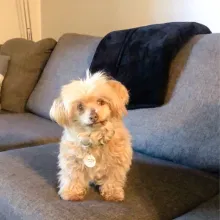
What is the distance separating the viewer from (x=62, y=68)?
7.66ft

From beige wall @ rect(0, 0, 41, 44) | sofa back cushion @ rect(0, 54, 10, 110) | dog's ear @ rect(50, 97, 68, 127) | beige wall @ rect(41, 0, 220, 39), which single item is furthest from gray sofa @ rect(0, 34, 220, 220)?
beige wall @ rect(0, 0, 41, 44)

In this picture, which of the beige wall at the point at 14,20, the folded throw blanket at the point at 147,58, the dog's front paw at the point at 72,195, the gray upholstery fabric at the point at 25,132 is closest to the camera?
the dog's front paw at the point at 72,195

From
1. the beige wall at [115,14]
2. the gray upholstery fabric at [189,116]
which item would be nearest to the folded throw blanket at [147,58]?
the gray upholstery fabric at [189,116]

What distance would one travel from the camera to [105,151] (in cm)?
128

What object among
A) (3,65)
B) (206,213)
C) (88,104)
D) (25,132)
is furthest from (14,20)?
(206,213)

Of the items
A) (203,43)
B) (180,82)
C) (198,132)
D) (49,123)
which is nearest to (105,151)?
(198,132)

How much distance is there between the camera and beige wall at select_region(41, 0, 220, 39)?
2.04 metres

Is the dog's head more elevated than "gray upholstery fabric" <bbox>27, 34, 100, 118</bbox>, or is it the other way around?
the dog's head

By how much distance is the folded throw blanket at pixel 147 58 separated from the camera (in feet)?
5.52

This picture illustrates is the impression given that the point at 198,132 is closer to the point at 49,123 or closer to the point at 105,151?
the point at 105,151

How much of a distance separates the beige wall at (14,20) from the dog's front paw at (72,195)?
2304 millimetres

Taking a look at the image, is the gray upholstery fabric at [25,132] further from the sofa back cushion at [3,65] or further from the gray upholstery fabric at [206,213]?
the gray upholstery fabric at [206,213]

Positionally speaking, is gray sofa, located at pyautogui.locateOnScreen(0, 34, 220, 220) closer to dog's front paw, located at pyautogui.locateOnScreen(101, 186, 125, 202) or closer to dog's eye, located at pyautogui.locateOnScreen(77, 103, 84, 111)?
dog's front paw, located at pyautogui.locateOnScreen(101, 186, 125, 202)

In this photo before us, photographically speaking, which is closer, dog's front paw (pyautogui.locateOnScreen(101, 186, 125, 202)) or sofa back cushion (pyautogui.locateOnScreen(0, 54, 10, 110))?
dog's front paw (pyautogui.locateOnScreen(101, 186, 125, 202))
